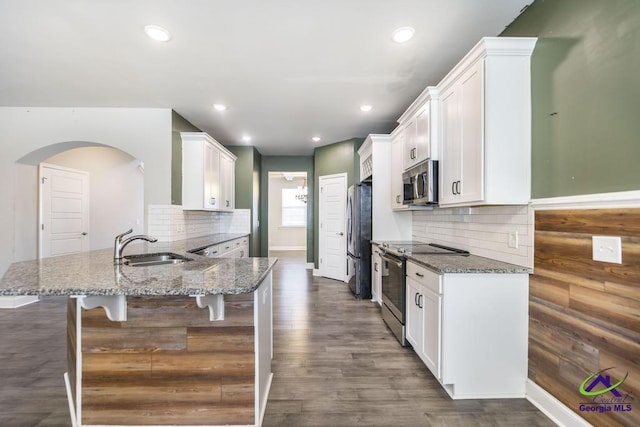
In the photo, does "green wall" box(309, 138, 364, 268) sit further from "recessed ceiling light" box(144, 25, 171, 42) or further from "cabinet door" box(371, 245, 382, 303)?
"recessed ceiling light" box(144, 25, 171, 42)

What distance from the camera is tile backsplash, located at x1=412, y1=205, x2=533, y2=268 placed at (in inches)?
78.7

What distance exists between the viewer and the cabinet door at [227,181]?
496cm

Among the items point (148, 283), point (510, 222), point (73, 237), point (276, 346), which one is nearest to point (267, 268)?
point (148, 283)

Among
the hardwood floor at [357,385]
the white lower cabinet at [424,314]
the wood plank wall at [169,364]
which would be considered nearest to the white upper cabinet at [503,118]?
the white lower cabinet at [424,314]

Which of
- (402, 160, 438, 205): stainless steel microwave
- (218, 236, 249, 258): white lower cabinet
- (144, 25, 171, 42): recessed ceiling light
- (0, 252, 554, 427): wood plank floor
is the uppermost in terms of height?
(144, 25, 171, 42): recessed ceiling light

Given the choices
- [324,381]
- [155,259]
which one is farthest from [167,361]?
[155,259]

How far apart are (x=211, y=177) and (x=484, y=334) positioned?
13.1ft

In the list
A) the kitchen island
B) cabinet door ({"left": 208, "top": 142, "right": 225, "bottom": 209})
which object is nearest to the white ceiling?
cabinet door ({"left": 208, "top": 142, "right": 225, "bottom": 209})

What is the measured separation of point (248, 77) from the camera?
2.99 meters

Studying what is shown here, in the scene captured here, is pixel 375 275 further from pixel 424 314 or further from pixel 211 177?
pixel 211 177

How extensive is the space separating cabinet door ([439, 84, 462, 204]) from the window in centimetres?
792

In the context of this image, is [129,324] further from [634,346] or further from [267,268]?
[634,346]

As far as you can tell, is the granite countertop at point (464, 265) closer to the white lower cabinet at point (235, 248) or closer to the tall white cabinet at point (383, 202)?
the tall white cabinet at point (383, 202)

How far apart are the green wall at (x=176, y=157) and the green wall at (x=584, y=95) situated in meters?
3.95
